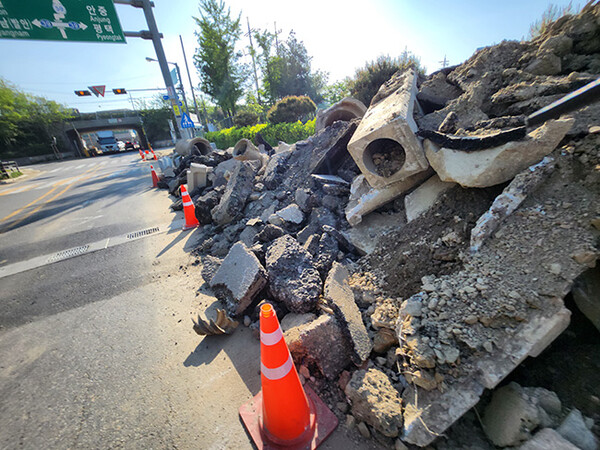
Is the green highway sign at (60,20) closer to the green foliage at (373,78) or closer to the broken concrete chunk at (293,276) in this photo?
the green foliage at (373,78)

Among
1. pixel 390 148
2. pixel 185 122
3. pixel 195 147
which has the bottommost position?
pixel 195 147

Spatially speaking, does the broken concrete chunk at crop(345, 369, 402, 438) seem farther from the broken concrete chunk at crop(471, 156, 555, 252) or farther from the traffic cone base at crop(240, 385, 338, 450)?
the broken concrete chunk at crop(471, 156, 555, 252)

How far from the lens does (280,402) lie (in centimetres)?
152

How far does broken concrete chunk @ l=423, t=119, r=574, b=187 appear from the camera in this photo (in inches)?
74.0

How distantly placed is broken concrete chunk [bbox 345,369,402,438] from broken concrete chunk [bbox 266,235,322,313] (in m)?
0.69

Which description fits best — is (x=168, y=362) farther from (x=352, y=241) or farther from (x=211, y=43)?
(x=211, y=43)

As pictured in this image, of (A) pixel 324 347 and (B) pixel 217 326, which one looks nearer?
(A) pixel 324 347

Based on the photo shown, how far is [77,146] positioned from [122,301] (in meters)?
40.2

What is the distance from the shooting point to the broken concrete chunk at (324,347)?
5.86ft

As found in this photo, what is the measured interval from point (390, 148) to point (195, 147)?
9011 mm

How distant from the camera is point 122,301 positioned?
9.74ft

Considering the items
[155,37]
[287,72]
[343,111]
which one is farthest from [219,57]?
[343,111]

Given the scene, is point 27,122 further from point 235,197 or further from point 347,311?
point 347,311

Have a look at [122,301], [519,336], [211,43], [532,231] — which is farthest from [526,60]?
[211,43]
